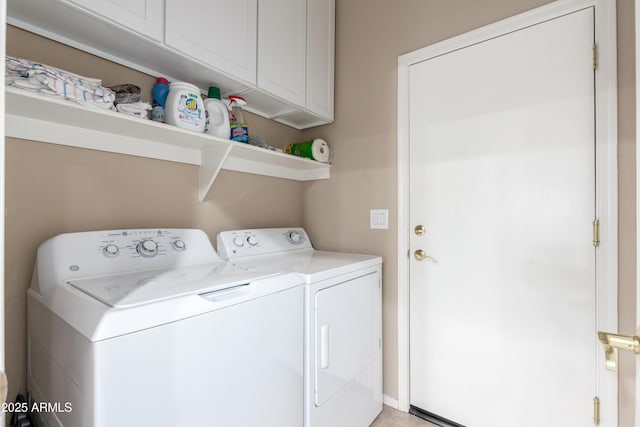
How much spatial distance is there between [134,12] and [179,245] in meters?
0.94

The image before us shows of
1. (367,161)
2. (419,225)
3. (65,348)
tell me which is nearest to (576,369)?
(419,225)

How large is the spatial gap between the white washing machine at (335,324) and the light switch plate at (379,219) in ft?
0.75

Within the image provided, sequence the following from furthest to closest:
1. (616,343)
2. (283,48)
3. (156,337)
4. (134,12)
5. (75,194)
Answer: (283,48) < (75,194) < (134,12) < (156,337) < (616,343)

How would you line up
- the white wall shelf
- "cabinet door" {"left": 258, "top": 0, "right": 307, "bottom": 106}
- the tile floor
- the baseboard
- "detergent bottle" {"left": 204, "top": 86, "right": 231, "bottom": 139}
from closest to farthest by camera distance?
the white wall shelf < "detergent bottle" {"left": 204, "top": 86, "right": 231, "bottom": 139} < "cabinet door" {"left": 258, "top": 0, "right": 307, "bottom": 106} < the tile floor < the baseboard

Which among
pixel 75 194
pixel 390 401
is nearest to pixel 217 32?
pixel 75 194

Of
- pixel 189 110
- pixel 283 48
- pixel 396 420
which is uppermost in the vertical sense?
pixel 283 48

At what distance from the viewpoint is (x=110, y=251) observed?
47.9 inches

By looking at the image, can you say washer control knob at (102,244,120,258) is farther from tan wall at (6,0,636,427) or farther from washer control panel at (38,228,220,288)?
tan wall at (6,0,636,427)

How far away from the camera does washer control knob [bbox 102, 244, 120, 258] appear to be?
1209 millimetres

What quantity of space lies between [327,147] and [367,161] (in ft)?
0.98

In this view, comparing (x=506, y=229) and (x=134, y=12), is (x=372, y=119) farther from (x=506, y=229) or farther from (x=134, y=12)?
(x=134, y=12)

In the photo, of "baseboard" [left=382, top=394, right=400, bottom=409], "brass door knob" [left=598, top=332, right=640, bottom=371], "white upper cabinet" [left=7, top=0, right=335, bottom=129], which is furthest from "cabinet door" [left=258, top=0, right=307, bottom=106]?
"baseboard" [left=382, top=394, right=400, bottom=409]

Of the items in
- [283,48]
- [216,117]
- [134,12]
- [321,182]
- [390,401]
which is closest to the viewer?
[134,12]

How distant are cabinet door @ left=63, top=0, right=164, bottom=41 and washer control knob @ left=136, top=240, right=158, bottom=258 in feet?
2.72
